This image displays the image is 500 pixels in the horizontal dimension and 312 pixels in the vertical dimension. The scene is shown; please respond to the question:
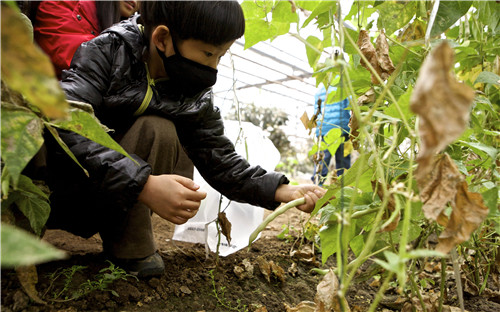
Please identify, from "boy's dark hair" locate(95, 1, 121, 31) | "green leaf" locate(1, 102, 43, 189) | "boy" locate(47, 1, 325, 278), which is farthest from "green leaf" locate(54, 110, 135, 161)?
"boy's dark hair" locate(95, 1, 121, 31)

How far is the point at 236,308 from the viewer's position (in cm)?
84

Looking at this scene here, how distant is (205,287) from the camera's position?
921mm

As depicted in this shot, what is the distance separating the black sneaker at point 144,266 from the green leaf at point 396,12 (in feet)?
2.56

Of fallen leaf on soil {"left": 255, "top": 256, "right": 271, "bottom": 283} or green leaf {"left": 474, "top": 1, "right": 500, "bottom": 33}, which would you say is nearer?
green leaf {"left": 474, "top": 1, "right": 500, "bottom": 33}

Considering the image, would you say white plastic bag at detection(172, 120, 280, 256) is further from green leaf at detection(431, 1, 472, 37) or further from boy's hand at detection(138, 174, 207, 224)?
green leaf at detection(431, 1, 472, 37)

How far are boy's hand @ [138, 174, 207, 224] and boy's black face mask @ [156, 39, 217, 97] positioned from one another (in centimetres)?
35

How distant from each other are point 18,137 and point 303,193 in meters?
0.71

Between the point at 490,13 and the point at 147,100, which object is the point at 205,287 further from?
the point at 490,13

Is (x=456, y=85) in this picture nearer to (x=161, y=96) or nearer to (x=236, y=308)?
(x=236, y=308)

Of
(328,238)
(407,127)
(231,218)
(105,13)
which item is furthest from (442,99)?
(105,13)

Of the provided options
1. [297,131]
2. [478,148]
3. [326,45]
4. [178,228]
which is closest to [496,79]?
[478,148]

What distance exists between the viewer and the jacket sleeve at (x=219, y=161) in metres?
1.08

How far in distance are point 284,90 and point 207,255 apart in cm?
919

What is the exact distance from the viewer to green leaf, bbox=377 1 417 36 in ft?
2.63
